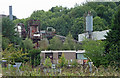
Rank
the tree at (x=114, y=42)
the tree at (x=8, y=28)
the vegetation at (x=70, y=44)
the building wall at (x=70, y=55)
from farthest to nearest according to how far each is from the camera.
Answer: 1. the tree at (x=8, y=28)
2. the building wall at (x=70, y=55)
3. the tree at (x=114, y=42)
4. the vegetation at (x=70, y=44)

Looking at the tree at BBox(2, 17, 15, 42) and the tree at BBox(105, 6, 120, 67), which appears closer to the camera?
the tree at BBox(105, 6, 120, 67)

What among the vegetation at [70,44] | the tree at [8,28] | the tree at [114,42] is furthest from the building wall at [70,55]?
the tree at [8,28]

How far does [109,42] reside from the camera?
40.6 ft

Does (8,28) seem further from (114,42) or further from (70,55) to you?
(114,42)

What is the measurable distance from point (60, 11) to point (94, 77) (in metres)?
51.5

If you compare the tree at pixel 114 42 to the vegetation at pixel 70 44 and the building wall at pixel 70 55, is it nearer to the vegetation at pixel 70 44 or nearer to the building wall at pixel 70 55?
the vegetation at pixel 70 44

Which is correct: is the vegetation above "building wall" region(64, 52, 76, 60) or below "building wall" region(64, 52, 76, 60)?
above

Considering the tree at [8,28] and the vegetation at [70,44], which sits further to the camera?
the tree at [8,28]

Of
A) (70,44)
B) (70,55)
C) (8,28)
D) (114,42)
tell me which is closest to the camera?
(114,42)

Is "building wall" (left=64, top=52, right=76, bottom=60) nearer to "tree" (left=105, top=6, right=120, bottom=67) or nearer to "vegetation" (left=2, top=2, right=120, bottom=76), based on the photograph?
"vegetation" (left=2, top=2, right=120, bottom=76)

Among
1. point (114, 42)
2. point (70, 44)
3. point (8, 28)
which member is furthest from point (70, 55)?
point (8, 28)

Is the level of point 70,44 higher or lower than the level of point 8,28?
lower

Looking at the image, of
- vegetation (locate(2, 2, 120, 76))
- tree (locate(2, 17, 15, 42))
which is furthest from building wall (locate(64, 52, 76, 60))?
tree (locate(2, 17, 15, 42))

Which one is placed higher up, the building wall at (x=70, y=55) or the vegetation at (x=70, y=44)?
the vegetation at (x=70, y=44)
